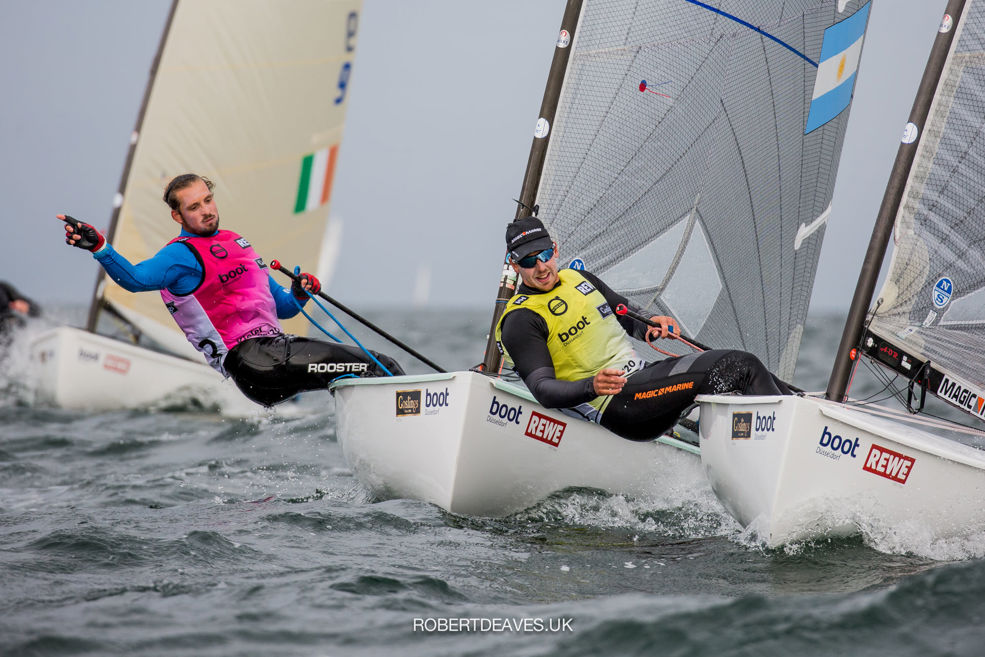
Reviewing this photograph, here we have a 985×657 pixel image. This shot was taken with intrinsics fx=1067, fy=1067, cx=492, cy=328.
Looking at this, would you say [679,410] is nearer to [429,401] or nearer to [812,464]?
[812,464]

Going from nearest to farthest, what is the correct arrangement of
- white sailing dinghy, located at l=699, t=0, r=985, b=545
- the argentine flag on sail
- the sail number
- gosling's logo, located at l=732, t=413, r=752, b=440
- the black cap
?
gosling's logo, located at l=732, t=413, r=752, b=440, the black cap, white sailing dinghy, located at l=699, t=0, r=985, b=545, the argentine flag on sail, the sail number

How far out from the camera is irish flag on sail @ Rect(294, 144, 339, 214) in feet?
33.2

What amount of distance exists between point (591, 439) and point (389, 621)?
1681 millimetres

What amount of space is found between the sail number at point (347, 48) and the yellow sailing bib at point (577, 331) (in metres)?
6.48

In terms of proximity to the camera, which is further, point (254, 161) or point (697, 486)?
point (254, 161)

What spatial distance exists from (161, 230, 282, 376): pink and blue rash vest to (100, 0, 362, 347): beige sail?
16.6 feet

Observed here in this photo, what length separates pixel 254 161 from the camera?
31.8 feet

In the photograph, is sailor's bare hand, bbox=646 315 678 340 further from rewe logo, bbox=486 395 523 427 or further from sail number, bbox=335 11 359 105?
sail number, bbox=335 11 359 105

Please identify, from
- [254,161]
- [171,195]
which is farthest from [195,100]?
[171,195]

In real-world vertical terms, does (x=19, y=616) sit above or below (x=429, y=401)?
below

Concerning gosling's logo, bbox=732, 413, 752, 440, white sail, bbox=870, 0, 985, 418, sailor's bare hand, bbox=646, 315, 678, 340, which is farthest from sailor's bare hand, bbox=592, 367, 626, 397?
white sail, bbox=870, 0, 985, 418

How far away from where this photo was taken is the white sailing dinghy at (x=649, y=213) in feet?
14.0

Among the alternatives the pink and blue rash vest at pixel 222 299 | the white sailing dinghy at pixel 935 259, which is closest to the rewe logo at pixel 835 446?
the white sailing dinghy at pixel 935 259

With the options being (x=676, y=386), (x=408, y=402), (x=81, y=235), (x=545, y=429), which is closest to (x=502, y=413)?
(x=545, y=429)
